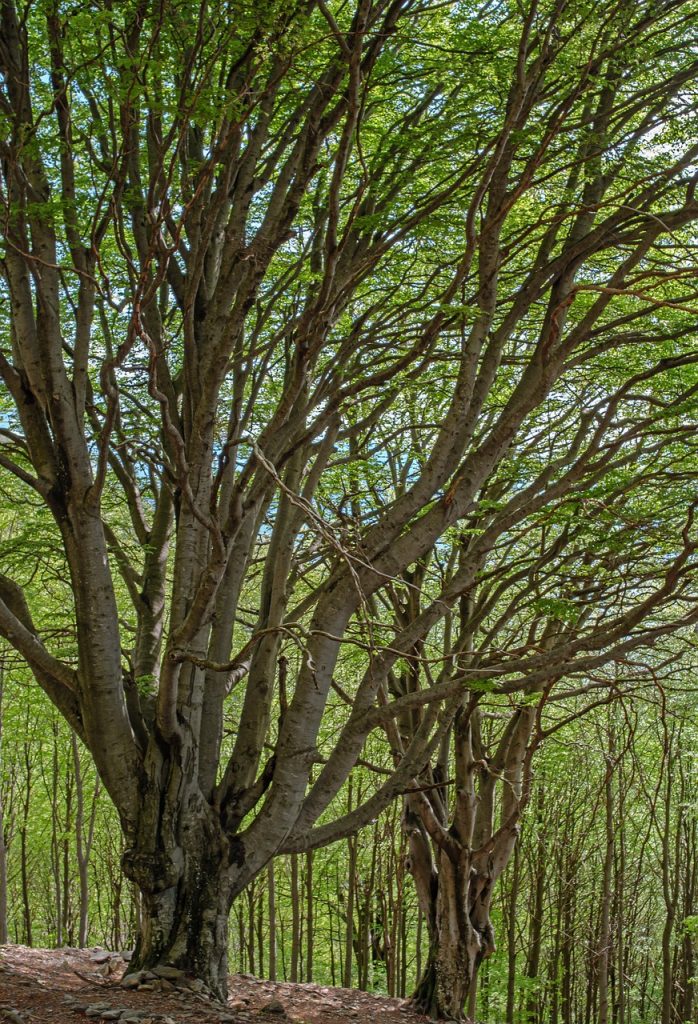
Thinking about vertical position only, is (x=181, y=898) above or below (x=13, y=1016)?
above

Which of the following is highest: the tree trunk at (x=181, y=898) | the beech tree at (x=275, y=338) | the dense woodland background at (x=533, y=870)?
the beech tree at (x=275, y=338)

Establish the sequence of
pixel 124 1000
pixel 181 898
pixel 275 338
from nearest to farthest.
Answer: pixel 124 1000 → pixel 181 898 → pixel 275 338

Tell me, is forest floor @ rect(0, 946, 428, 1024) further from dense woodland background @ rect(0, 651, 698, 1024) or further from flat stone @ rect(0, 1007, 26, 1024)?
dense woodland background @ rect(0, 651, 698, 1024)

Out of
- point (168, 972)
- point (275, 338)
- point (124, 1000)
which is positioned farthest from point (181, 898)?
point (275, 338)

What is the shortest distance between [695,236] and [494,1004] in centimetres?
1857

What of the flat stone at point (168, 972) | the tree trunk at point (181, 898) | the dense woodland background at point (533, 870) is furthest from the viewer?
the dense woodland background at point (533, 870)

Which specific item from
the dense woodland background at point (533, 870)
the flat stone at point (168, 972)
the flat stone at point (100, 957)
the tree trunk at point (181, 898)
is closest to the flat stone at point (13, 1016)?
the flat stone at point (168, 972)

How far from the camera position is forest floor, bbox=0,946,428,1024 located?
15.9 feet

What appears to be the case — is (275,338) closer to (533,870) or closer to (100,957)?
(100,957)

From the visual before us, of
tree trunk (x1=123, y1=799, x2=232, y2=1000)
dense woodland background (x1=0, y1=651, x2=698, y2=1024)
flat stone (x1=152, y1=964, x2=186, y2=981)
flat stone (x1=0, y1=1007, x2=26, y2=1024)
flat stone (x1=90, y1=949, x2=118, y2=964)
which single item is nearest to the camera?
Answer: flat stone (x1=0, y1=1007, x2=26, y2=1024)

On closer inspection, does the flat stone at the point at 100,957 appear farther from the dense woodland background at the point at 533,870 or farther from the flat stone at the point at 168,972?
the dense woodland background at the point at 533,870

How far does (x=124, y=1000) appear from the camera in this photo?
5195 mm

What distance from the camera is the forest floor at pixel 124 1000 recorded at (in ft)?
15.9

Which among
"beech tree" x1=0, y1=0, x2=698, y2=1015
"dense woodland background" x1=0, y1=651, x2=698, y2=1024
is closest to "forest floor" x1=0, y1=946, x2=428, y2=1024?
"beech tree" x1=0, y1=0, x2=698, y2=1015
